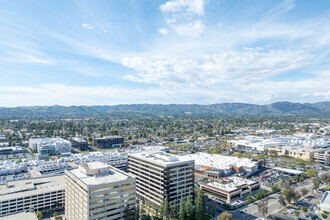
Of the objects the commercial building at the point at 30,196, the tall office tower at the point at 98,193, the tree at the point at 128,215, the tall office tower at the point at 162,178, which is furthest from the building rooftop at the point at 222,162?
the commercial building at the point at 30,196

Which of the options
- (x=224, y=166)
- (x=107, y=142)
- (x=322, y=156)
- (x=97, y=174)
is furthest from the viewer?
(x=107, y=142)

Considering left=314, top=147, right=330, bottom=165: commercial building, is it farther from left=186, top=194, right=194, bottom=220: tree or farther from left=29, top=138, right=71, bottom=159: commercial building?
left=29, top=138, right=71, bottom=159: commercial building

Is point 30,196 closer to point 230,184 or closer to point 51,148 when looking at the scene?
point 230,184

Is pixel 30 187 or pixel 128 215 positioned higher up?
pixel 128 215

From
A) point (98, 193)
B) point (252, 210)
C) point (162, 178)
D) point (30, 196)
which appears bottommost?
point (252, 210)

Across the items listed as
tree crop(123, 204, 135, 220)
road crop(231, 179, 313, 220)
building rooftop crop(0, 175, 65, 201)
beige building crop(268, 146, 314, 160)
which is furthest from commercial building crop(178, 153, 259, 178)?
building rooftop crop(0, 175, 65, 201)

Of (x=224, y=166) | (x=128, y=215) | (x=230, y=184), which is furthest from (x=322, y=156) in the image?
(x=128, y=215)

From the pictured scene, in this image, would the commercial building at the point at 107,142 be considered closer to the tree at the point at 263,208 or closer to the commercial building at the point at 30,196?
the commercial building at the point at 30,196
